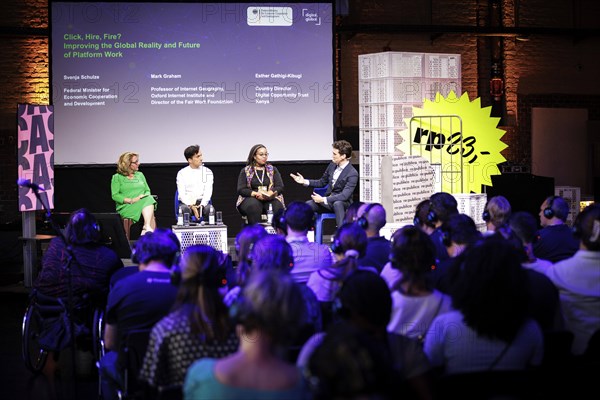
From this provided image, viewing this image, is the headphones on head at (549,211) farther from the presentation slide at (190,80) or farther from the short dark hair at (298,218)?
the presentation slide at (190,80)

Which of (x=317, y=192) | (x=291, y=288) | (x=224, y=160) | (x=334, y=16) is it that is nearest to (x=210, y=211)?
(x=317, y=192)

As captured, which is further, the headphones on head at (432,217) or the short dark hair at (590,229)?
the headphones on head at (432,217)

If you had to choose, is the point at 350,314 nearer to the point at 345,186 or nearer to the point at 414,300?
the point at 414,300

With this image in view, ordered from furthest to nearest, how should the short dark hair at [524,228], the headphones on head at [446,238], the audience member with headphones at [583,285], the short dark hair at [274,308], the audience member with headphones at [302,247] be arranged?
the audience member with headphones at [302,247]
the headphones on head at [446,238]
the short dark hair at [524,228]
the audience member with headphones at [583,285]
the short dark hair at [274,308]

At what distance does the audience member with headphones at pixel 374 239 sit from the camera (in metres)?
5.30

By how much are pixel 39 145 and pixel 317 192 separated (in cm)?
338

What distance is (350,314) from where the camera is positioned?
2775mm

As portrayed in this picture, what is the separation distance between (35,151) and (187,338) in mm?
5484

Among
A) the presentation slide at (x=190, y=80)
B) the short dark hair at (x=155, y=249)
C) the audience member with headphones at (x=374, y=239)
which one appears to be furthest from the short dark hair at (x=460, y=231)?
the presentation slide at (x=190, y=80)

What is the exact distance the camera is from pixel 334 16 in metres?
11.6

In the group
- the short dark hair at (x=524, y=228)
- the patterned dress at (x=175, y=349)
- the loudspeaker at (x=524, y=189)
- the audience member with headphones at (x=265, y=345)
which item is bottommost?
the patterned dress at (x=175, y=349)

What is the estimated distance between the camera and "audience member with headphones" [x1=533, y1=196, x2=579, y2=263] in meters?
5.70

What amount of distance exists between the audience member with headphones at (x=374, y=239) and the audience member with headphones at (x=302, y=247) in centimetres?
25

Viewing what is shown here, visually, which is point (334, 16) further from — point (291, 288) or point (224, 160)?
point (291, 288)
